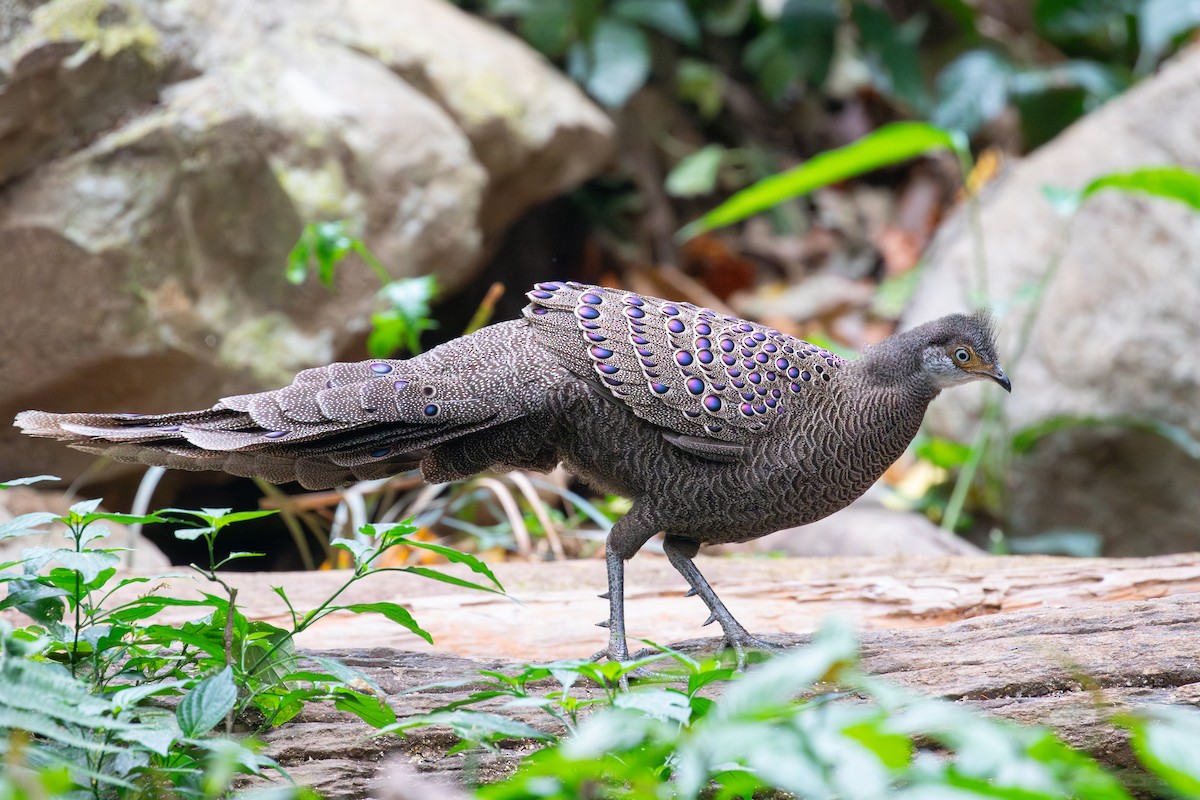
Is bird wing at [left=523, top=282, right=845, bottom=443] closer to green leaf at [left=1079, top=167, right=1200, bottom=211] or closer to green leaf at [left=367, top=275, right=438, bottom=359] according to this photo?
green leaf at [left=367, top=275, right=438, bottom=359]

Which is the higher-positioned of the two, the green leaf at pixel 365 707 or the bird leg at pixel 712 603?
the green leaf at pixel 365 707

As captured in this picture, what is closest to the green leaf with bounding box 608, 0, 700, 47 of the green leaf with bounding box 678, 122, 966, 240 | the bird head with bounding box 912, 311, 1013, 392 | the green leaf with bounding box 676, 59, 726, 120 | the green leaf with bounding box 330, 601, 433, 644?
the green leaf with bounding box 676, 59, 726, 120

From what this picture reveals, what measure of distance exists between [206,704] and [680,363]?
1565 mm

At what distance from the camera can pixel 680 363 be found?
10.2 feet

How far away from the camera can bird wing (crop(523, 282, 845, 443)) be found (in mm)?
3045

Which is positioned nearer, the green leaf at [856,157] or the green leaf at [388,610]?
the green leaf at [388,610]

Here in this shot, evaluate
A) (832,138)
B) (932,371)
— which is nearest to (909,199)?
(832,138)

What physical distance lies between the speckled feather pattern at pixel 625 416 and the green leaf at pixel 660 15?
4.35m

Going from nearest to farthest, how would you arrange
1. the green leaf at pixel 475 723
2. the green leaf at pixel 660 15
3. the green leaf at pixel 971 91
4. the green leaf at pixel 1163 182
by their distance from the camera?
the green leaf at pixel 475 723 → the green leaf at pixel 1163 182 → the green leaf at pixel 660 15 → the green leaf at pixel 971 91

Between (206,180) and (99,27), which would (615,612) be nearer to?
(206,180)

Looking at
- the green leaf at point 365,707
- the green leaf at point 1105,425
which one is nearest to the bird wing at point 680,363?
the green leaf at point 365,707

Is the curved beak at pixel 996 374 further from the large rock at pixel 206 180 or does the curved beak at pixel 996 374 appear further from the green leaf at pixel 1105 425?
the large rock at pixel 206 180

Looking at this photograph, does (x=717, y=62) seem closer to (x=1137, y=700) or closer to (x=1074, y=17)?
(x=1074, y=17)

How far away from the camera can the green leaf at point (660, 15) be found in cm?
712
